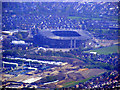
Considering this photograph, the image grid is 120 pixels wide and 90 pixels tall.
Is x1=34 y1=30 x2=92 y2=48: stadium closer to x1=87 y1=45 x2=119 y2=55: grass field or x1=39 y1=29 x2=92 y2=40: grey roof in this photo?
x1=39 y1=29 x2=92 y2=40: grey roof

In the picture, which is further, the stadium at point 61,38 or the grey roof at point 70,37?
the grey roof at point 70,37

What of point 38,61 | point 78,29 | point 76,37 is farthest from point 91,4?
point 38,61

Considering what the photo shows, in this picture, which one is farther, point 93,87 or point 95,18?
point 95,18

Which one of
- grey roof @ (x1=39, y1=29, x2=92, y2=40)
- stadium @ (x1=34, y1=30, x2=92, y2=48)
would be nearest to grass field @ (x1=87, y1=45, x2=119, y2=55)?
stadium @ (x1=34, y1=30, x2=92, y2=48)

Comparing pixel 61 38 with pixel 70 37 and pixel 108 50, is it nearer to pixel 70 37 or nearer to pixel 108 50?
pixel 70 37

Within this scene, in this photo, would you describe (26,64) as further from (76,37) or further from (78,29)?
(78,29)

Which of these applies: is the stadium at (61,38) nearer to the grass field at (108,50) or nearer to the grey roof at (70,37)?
the grey roof at (70,37)

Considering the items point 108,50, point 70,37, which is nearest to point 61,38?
point 70,37

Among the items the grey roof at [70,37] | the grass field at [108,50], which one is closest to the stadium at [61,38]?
the grey roof at [70,37]
